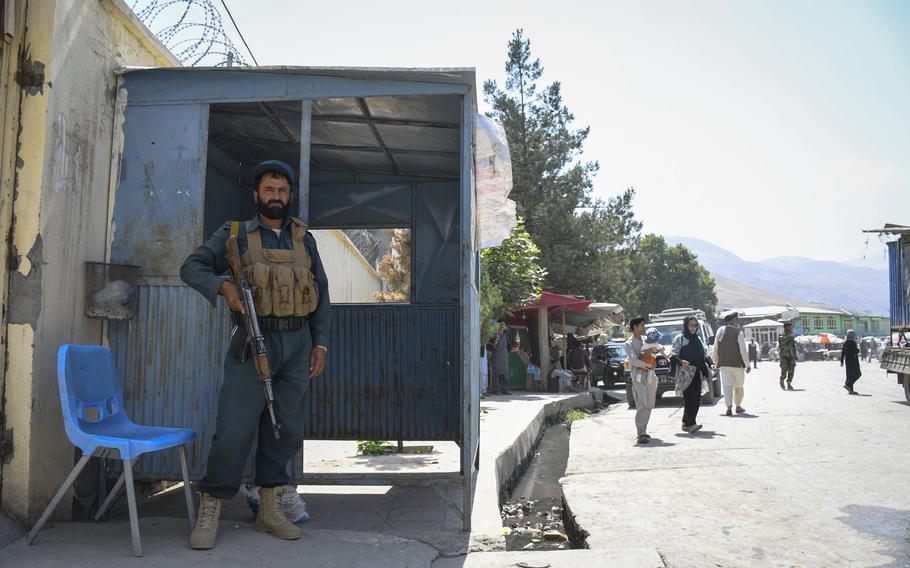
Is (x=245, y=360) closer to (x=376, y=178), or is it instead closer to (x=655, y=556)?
(x=655, y=556)

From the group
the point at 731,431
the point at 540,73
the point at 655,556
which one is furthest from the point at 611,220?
the point at 655,556

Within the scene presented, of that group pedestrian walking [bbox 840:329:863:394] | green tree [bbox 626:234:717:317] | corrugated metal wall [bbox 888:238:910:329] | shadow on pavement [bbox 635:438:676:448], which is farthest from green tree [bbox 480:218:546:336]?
green tree [bbox 626:234:717:317]

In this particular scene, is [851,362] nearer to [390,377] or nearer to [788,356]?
[788,356]

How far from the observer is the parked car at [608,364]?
70.6ft

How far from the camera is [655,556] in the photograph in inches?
143

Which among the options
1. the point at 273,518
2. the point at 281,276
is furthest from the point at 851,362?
the point at 281,276

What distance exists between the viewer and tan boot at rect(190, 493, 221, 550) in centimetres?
345

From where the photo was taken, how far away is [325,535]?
150 inches

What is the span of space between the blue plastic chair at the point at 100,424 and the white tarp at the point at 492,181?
2828mm

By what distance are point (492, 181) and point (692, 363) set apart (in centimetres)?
581

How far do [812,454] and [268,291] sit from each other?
6504mm

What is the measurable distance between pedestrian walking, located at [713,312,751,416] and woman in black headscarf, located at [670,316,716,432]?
155 cm

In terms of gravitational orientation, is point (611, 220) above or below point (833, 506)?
above

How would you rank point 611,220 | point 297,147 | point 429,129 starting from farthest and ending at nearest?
point 611,220
point 297,147
point 429,129
